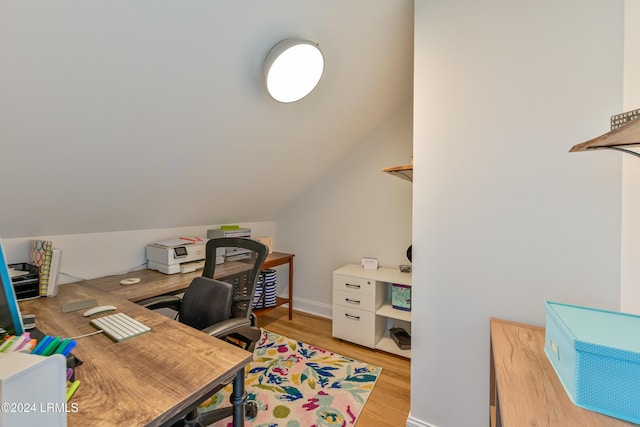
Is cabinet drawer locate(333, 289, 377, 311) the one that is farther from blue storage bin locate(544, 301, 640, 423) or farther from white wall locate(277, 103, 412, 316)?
blue storage bin locate(544, 301, 640, 423)

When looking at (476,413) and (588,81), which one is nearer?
(588,81)

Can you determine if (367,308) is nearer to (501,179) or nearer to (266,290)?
(266,290)

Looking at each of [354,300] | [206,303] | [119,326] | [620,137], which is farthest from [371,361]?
[620,137]

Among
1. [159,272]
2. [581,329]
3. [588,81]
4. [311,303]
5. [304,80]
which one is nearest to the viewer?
[581,329]

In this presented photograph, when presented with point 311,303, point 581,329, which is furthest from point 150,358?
point 311,303

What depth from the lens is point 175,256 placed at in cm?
207

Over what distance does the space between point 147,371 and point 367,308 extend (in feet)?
5.99

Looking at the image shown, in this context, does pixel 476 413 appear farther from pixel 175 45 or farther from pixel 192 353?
pixel 175 45

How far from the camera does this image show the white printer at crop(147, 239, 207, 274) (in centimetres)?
205

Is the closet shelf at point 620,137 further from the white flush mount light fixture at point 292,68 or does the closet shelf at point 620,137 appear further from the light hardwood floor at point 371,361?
the light hardwood floor at point 371,361

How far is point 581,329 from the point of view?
77 centimetres

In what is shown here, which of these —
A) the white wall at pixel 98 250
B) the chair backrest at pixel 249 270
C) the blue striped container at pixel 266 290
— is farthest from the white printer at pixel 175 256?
the blue striped container at pixel 266 290

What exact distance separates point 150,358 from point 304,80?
1.44m

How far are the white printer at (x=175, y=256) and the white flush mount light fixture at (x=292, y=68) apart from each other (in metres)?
1.23
